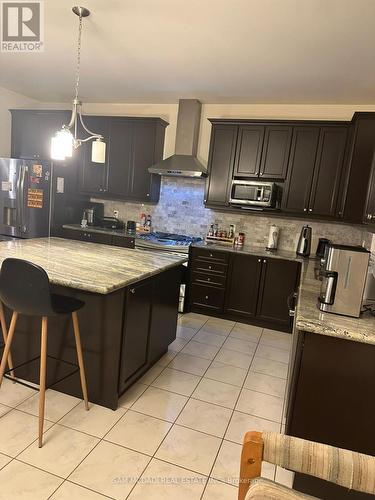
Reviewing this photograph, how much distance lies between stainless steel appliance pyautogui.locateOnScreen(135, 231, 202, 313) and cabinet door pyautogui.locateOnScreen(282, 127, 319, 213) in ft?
4.35

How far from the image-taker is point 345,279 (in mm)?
1748

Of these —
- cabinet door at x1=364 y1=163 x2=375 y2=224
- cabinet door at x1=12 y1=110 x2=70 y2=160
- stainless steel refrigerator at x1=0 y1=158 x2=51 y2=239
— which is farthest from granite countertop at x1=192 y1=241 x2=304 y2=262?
cabinet door at x1=12 y1=110 x2=70 y2=160

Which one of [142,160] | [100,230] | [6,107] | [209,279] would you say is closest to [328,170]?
[209,279]

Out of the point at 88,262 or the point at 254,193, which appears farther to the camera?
the point at 254,193

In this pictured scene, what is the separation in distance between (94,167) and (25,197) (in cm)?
102

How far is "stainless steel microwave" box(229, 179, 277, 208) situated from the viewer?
3.90 meters

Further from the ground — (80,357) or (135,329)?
(135,329)

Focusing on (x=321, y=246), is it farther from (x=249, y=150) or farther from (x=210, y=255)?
(x=249, y=150)

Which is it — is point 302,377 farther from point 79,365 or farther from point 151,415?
point 79,365

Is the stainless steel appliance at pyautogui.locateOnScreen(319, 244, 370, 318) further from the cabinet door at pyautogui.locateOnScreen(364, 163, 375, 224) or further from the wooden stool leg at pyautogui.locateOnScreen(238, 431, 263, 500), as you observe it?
the cabinet door at pyautogui.locateOnScreen(364, 163, 375, 224)

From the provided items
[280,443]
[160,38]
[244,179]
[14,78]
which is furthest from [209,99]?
[280,443]

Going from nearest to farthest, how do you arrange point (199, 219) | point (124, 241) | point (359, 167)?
point (359, 167) → point (124, 241) → point (199, 219)

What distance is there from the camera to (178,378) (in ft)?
8.79

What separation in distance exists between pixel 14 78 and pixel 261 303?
13.8ft
